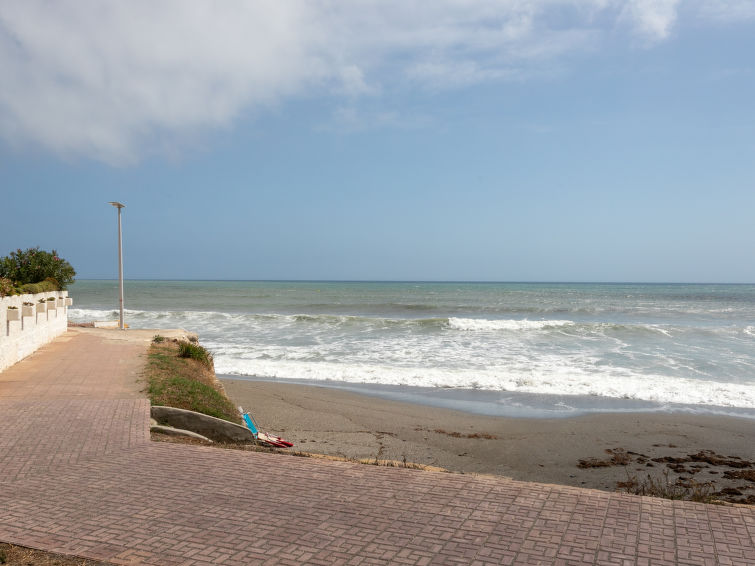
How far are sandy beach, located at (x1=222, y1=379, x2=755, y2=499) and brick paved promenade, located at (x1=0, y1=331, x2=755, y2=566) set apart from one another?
296 centimetres

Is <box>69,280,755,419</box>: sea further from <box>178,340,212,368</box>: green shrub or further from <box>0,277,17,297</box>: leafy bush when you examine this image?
<box>0,277,17,297</box>: leafy bush

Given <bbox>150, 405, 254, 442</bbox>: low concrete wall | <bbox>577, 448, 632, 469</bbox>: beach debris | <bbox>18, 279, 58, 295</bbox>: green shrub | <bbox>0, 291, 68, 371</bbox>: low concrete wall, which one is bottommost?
<bbox>577, 448, 632, 469</bbox>: beach debris

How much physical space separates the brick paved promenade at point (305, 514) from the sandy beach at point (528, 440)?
A: 9.71 feet

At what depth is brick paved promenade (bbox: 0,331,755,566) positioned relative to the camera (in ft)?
13.6

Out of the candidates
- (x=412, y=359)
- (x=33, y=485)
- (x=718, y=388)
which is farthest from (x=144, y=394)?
(x=718, y=388)

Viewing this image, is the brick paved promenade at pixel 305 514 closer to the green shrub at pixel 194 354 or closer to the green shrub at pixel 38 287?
the green shrub at pixel 194 354

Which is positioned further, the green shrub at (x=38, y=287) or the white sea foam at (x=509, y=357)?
the green shrub at (x=38, y=287)

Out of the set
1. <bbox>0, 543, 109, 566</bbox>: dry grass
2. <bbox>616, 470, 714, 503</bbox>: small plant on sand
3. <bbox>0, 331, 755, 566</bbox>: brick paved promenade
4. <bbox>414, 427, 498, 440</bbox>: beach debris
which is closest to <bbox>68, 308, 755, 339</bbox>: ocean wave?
<bbox>414, 427, 498, 440</bbox>: beach debris

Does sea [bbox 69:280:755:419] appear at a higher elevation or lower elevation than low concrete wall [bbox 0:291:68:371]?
lower

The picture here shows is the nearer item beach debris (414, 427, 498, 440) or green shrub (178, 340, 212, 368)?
beach debris (414, 427, 498, 440)

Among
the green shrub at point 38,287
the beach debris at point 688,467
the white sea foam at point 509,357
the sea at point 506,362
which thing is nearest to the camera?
the beach debris at point 688,467

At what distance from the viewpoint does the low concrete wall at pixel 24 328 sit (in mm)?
11617

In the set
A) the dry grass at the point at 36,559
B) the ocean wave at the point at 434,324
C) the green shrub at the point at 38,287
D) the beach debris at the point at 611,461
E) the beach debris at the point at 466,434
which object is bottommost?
the beach debris at the point at 466,434

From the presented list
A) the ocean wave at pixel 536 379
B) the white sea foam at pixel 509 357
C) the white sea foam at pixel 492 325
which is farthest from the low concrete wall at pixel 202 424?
the white sea foam at pixel 492 325
